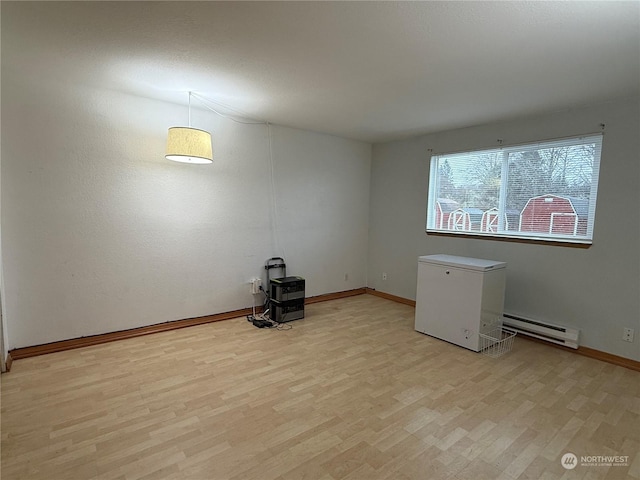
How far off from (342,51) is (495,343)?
9.65ft

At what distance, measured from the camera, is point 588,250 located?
2971 millimetres

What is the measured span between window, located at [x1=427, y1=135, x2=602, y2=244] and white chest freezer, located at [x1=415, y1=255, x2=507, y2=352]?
656 millimetres

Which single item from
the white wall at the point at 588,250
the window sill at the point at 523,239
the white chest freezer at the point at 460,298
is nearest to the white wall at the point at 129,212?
the white chest freezer at the point at 460,298

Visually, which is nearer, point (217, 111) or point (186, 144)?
point (186, 144)

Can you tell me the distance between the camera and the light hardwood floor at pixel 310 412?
1.62m

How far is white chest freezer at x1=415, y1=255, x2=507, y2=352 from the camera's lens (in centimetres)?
295

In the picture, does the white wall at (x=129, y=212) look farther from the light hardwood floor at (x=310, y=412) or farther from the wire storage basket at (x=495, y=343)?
the wire storage basket at (x=495, y=343)

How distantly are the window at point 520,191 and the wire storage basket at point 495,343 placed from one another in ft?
3.52

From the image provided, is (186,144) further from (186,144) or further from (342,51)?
(342,51)

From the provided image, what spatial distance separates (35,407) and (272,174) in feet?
9.79

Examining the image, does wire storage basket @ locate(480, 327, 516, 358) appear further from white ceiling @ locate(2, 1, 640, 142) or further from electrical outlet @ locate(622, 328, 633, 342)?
white ceiling @ locate(2, 1, 640, 142)

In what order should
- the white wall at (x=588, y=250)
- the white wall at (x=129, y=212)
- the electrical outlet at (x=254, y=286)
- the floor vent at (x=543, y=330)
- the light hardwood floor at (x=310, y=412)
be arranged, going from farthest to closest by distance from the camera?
the electrical outlet at (x=254, y=286), the floor vent at (x=543, y=330), the white wall at (x=588, y=250), the white wall at (x=129, y=212), the light hardwood floor at (x=310, y=412)

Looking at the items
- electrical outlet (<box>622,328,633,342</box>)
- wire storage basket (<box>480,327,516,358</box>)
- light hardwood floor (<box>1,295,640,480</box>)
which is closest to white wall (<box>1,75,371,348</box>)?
light hardwood floor (<box>1,295,640,480</box>)

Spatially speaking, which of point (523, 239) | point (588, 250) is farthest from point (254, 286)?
point (588, 250)
